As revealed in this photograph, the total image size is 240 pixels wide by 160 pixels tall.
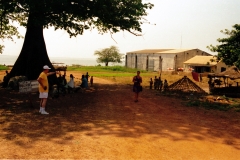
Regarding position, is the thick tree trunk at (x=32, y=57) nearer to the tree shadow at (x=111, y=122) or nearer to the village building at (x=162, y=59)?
the tree shadow at (x=111, y=122)

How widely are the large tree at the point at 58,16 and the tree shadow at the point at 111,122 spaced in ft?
17.8

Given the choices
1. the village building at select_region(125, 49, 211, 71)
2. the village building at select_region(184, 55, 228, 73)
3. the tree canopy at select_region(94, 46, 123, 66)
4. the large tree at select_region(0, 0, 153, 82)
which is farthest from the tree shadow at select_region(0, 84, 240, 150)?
the tree canopy at select_region(94, 46, 123, 66)

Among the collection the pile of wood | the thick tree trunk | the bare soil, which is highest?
the thick tree trunk

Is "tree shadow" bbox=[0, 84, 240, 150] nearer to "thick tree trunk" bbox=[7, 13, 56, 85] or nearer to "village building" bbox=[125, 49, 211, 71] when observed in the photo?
"thick tree trunk" bbox=[7, 13, 56, 85]

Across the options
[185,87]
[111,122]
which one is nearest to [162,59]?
[185,87]

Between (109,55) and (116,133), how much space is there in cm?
6708

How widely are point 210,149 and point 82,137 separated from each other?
3.70 metres

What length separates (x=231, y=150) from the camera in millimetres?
6645

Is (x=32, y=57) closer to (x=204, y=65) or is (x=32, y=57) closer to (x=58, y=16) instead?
(x=58, y=16)

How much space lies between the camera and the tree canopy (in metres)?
73.6

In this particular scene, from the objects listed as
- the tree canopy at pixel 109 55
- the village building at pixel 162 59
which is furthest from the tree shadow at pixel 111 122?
the tree canopy at pixel 109 55

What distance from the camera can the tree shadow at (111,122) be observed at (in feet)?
23.9

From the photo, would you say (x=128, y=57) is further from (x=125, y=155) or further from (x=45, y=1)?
(x=125, y=155)

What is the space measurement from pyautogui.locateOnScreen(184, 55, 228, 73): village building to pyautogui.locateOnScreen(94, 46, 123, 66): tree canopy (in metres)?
31.2
